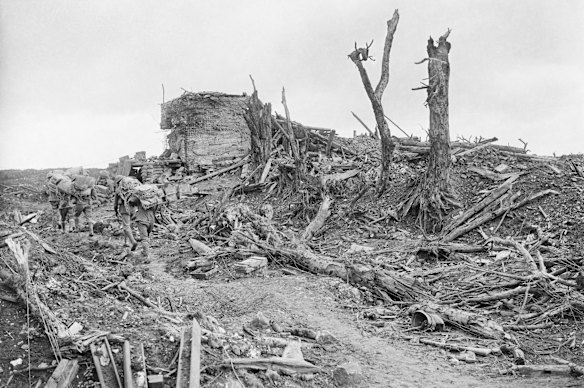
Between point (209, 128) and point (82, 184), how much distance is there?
35.2ft

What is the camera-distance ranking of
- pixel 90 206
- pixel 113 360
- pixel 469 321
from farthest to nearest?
pixel 90 206 → pixel 469 321 → pixel 113 360

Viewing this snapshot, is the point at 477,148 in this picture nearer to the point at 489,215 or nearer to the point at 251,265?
the point at 489,215

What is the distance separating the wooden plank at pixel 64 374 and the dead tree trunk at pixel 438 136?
378 inches

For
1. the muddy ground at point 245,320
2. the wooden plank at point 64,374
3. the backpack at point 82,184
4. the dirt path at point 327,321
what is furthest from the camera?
the backpack at point 82,184

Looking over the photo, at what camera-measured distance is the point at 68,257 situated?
6.21 meters

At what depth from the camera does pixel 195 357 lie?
14.1 ft

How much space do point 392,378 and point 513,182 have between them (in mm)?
9050

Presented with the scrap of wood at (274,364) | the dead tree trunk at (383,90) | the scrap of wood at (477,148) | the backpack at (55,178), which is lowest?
the scrap of wood at (274,364)

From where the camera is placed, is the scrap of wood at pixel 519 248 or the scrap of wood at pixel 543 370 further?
the scrap of wood at pixel 519 248

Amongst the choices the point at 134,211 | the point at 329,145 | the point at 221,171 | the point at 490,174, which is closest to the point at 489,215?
the point at 490,174

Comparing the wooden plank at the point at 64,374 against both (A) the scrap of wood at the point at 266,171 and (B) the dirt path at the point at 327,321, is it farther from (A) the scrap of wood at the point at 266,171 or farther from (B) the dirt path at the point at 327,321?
(A) the scrap of wood at the point at 266,171

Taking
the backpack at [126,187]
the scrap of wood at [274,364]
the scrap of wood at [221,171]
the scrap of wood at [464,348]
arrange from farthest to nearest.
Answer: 1. the scrap of wood at [221,171]
2. the backpack at [126,187]
3. the scrap of wood at [464,348]
4. the scrap of wood at [274,364]

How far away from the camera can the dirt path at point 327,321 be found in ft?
16.5

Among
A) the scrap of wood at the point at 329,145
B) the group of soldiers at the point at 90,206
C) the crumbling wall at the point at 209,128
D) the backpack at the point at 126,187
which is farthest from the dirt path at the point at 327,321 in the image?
the crumbling wall at the point at 209,128
